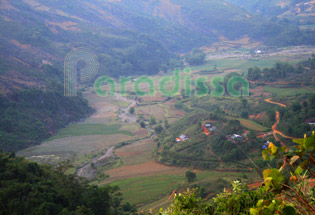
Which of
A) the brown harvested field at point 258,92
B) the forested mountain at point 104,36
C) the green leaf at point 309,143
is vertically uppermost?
the forested mountain at point 104,36

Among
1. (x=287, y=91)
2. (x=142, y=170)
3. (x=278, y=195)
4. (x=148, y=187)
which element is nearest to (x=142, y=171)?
(x=142, y=170)

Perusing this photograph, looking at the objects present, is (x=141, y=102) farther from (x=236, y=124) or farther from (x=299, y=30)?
(x=299, y=30)

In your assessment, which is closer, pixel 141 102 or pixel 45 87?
pixel 45 87

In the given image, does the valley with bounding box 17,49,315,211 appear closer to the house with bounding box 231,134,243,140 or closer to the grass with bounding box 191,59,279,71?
the house with bounding box 231,134,243,140

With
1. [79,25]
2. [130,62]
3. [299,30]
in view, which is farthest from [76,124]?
[299,30]

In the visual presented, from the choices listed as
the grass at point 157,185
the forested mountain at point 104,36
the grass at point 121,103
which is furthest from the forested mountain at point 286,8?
the grass at point 157,185

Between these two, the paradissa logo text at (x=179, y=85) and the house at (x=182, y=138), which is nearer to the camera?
the house at (x=182, y=138)

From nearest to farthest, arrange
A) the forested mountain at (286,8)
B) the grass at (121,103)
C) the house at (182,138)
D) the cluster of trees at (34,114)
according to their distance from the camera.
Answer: the house at (182,138) < the cluster of trees at (34,114) < the grass at (121,103) < the forested mountain at (286,8)

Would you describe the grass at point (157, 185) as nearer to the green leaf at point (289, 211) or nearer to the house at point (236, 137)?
the house at point (236, 137)
